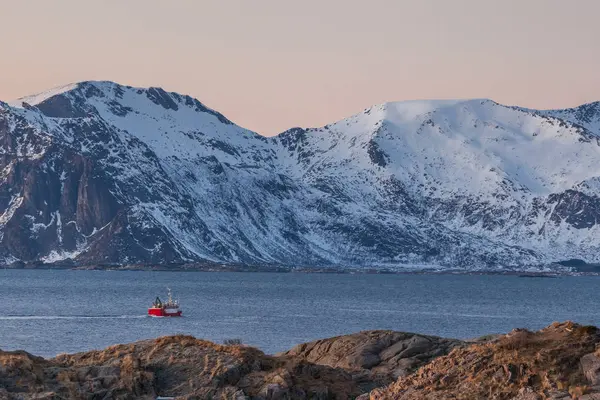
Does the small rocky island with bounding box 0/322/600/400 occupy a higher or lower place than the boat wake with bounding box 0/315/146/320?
higher

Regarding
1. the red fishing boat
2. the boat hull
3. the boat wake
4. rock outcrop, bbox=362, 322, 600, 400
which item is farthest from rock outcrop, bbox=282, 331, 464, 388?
the red fishing boat

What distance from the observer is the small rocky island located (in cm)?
3189

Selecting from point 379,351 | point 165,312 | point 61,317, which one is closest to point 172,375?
point 379,351

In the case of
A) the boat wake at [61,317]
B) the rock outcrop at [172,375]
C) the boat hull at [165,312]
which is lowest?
the boat wake at [61,317]

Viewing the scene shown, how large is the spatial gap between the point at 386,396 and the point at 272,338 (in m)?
99.9

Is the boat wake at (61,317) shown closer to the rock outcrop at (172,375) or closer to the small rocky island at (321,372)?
the small rocky island at (321,372)

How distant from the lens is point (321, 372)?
142 feet

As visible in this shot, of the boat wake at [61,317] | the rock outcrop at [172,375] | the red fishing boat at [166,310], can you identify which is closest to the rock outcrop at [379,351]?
the rock outcrop at [172,375]

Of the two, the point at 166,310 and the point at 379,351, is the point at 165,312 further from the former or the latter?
the point at 379,351

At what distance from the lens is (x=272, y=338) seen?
132750 millimetres

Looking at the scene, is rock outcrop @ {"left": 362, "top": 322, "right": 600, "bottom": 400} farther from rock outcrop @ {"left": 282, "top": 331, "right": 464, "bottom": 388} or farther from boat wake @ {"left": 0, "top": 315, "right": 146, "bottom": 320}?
boat wake @ {"left": 0, "top": 315, "right": 146, "bottom": 320}

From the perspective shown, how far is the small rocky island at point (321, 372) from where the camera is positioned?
105 ft

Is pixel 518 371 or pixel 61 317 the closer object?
pixel 518 371

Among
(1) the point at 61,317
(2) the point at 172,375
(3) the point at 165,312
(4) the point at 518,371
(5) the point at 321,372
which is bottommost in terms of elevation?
(1) the point at 61,317
